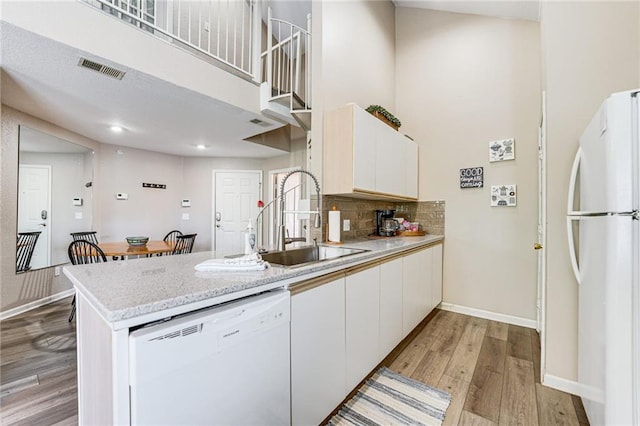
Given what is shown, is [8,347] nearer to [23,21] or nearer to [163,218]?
[23,21]

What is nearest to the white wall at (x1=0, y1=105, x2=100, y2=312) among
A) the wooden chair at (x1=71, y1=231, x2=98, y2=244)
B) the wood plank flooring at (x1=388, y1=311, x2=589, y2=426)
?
the wooden chair at (x1=71, y1=231, x2=98, y2=244)

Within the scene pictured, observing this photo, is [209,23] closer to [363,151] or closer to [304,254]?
[363,151]

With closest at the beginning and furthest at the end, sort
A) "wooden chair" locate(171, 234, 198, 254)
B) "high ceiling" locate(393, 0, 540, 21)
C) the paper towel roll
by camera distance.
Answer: the paper towel roll < "high ceiling" locate(393, 0, 540, 21) < "wooden chair" locate(171, 234, 198, 254)

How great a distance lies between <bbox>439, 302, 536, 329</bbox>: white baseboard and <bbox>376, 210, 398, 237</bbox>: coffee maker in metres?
1.13

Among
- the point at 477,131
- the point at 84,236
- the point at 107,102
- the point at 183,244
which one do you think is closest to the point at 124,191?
the point at 84,236

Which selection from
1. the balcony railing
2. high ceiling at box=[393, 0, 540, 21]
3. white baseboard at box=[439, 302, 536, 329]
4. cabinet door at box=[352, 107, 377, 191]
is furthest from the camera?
the balcony railing

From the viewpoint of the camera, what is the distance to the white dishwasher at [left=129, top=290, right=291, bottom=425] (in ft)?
2.41

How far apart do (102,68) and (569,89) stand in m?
3.51

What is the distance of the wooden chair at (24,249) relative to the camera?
128 inches

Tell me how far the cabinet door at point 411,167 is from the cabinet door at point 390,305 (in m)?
1.30

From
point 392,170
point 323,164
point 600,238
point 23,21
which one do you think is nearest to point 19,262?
point 23,21

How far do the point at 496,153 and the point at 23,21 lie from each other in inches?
162

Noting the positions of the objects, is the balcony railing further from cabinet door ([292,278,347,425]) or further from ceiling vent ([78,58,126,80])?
cabinet door ([292,278,347,425])

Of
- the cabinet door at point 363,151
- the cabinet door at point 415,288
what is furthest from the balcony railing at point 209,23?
the cabinet door at point 415,288
